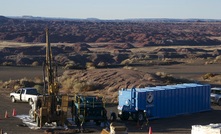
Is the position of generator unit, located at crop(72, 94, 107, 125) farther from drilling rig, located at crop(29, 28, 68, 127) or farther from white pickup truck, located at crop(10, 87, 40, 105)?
white pickup truck, located at crop(10, 87, 40, 105)

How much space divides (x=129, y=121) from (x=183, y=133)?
4506mm

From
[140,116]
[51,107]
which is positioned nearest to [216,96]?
[140,116]

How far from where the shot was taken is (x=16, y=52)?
10662 centimetres

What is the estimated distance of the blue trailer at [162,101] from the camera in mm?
29297

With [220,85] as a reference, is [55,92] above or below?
above

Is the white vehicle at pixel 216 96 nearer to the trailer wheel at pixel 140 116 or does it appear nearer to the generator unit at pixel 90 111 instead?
the trailer wheel at pixel 140 116

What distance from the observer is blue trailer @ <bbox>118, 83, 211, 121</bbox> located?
29.3m

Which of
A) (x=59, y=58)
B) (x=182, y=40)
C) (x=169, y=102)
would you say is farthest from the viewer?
(x=182, y=40)

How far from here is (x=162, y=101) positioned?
101ft

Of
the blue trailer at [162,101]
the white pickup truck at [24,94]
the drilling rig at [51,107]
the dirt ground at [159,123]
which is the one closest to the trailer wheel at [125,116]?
the blue trailer at [162,101]

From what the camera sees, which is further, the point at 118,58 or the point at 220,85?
the point at 118,58

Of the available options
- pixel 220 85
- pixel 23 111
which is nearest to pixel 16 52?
pixel 220 85

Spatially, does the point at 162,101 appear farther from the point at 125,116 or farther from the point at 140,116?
the point at 125,116

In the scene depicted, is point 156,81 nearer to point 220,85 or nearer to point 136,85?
point 136,85
